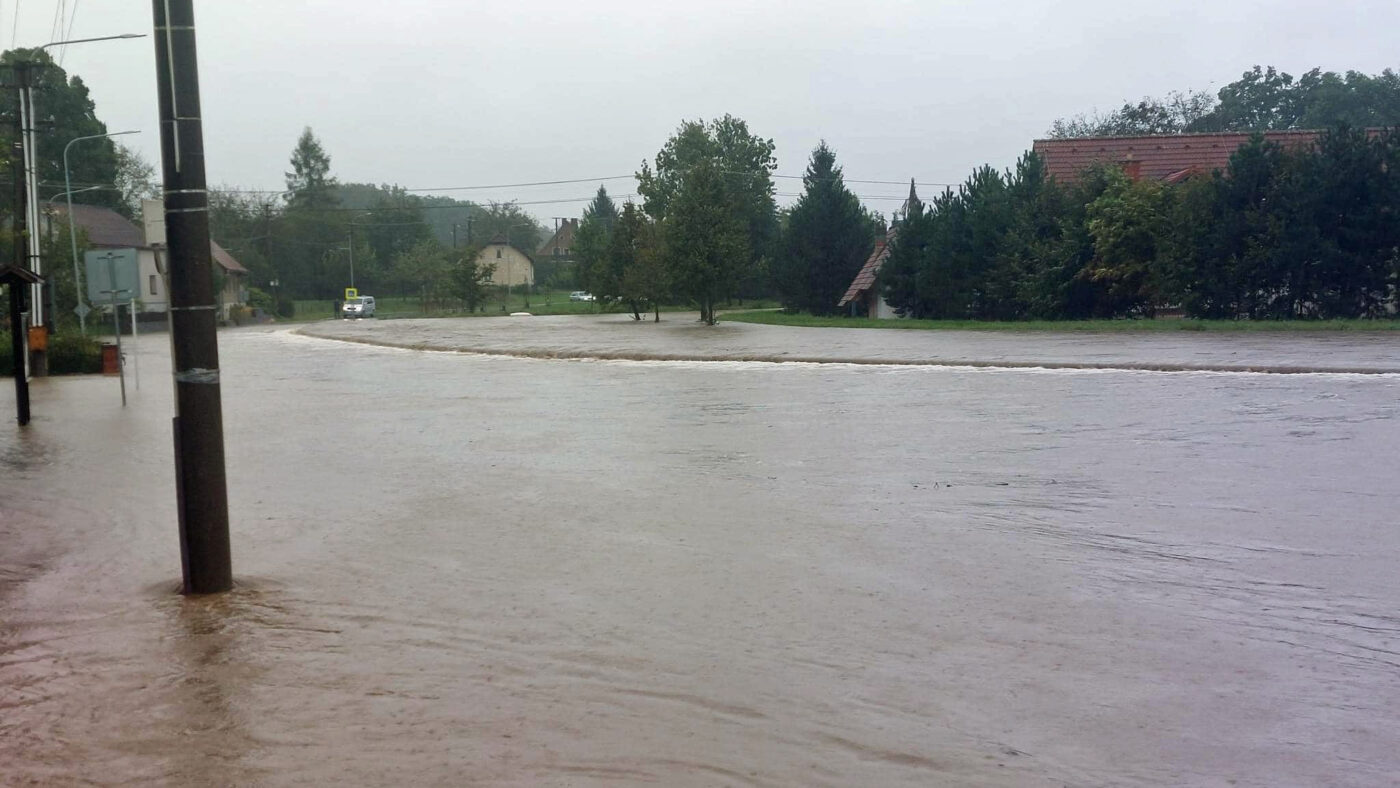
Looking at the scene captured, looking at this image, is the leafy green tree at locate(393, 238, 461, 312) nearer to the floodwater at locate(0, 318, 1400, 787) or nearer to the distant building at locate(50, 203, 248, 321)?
the distant building at locate(50, 203, 248, 321)

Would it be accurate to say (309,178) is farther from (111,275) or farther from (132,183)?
(111,275)

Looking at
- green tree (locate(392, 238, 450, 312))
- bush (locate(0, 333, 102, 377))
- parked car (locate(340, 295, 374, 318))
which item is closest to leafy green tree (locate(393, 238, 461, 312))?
green tree (locate(392, 238, 450, 312))

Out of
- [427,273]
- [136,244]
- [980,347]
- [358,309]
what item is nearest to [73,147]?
[136,244]

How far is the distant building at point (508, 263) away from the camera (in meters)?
130

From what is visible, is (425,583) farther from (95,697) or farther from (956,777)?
(956,777)

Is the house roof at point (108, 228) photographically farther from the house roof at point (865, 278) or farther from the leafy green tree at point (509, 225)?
the leafy green tree at point (509, 225)

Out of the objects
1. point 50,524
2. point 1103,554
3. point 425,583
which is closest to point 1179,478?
point 1103,554

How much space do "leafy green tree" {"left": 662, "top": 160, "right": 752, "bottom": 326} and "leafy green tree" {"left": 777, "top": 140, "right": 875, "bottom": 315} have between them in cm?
795

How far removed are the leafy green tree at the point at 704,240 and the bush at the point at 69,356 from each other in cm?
2739

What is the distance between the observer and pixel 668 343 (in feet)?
121

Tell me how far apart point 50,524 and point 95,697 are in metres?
5.21

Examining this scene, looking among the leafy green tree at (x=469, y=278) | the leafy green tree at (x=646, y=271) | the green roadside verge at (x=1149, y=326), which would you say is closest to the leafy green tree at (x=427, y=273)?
the leafy green tree at (x=469, y=278)

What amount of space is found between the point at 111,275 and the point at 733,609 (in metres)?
17.1

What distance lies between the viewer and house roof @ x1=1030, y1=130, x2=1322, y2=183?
4750 centimetres
